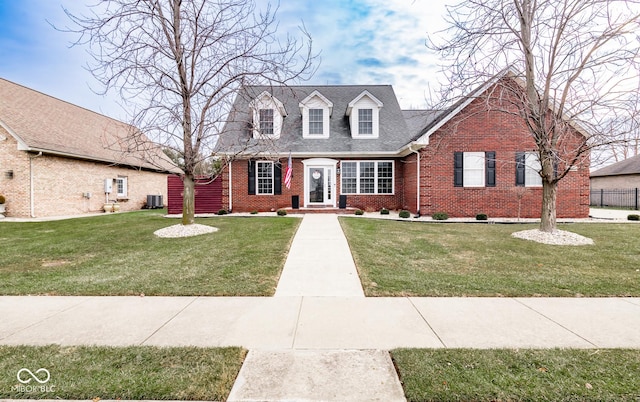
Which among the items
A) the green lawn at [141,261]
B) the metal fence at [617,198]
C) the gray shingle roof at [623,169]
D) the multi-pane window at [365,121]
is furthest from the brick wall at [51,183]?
the gray shingle roof at [623,169]

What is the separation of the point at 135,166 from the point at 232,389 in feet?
73.7

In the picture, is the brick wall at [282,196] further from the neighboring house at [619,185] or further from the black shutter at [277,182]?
the neighboring house at [619,185]

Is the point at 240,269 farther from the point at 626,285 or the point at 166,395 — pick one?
the point at 626,285

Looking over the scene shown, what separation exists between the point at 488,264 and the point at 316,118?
12.8 meters

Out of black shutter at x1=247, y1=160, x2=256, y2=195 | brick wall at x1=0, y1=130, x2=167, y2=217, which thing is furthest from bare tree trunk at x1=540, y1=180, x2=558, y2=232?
brick wall at x1=0, y1=130, x2=167, y2=217

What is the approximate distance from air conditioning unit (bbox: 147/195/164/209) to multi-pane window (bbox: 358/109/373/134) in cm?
1624

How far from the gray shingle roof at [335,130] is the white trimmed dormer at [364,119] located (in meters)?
0.40

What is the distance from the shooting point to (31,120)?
53.3ft

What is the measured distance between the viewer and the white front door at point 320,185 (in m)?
16.4

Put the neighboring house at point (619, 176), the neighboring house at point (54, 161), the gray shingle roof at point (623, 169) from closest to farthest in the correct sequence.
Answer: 1. the neighboring house at point (54, 161)
2. the neighboring house at point (619, 176)
3. the gray shingle roof at point (623, 169)

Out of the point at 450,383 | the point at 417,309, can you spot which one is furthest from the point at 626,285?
the point at 450,383

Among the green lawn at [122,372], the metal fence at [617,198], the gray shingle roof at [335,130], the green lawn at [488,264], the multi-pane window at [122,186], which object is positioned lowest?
the green lawn at [122,372]

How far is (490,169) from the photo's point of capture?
14.2 metres

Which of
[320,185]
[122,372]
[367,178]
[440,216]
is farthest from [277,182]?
[122,372]
